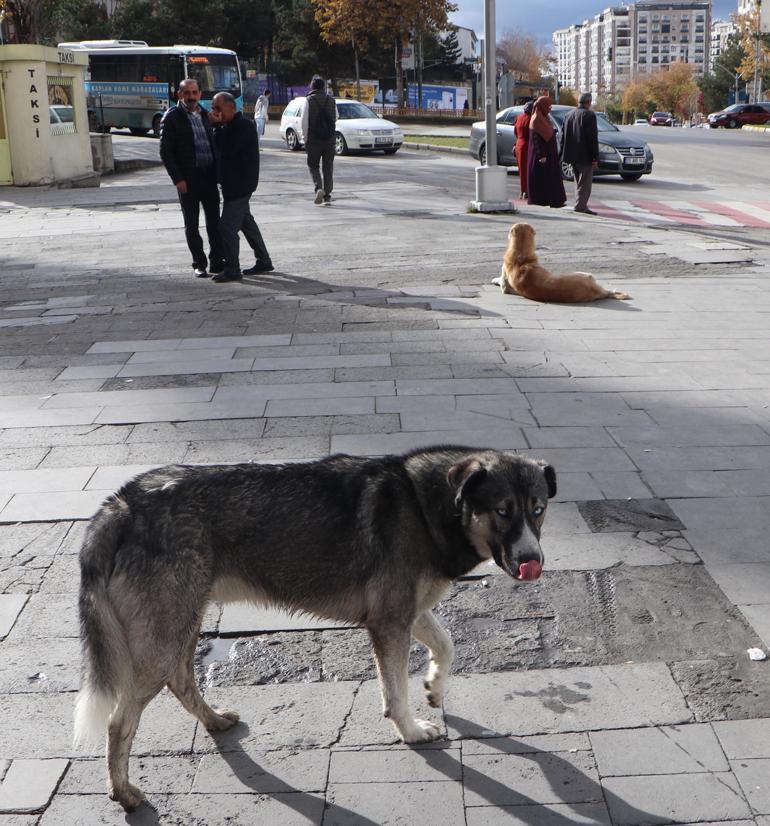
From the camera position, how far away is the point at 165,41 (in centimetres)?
6291

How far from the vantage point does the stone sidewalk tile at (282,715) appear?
3.47m

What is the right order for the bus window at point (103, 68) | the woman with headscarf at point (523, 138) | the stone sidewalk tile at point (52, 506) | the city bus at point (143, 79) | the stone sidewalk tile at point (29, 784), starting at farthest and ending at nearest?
the bus window at point (103, 68) → the city bus at point (143, 79) → the woman with headscarf at point (523, 138) → the stone sidewalk tile at point (52, 506) → the stone sidewalk tile at point (29, 784)

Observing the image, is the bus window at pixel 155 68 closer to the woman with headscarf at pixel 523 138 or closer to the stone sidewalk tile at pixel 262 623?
the woman with headscarf at pixel 523 138

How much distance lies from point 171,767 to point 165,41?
65.6 m

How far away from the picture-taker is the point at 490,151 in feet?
56.7

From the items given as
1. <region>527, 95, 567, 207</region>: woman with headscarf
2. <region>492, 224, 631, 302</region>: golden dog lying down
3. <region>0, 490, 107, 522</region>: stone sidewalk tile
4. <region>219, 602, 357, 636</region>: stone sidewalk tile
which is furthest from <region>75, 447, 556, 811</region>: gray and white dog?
<region>527, 95, 567, 207</region>: woman with headscarf

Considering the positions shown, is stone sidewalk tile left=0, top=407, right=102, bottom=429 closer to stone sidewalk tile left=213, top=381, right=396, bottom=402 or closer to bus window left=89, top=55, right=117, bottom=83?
stone sidewalk tile left=213, top=381, right=396, bottom=402

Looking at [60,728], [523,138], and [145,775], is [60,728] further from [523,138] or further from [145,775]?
[523,138]

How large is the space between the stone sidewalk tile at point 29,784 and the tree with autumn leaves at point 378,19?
5727 centimetres

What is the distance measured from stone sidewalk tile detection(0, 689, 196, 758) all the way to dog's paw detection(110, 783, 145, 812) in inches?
11.5

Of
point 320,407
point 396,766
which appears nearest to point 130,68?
point 320,407

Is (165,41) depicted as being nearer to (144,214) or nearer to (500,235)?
(144,214)

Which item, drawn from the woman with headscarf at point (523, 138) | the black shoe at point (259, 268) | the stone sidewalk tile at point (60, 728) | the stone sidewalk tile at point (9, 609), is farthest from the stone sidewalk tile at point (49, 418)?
the woman with headscarf at point (523, 138)

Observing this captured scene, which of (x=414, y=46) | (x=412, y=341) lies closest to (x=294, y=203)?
(x=412, y=341)
